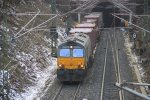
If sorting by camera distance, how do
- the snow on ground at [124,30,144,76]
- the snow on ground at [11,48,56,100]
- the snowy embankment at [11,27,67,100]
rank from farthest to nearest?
1. the snow on ground at [124,30,144,76]
2. the snowy embankment at [11,27,67,100]
3. the snow on ground at [11,48,56,100]

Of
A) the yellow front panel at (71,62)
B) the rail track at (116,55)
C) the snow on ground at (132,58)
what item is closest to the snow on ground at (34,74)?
the yellow front panel at (71,62)

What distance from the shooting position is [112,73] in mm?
31344

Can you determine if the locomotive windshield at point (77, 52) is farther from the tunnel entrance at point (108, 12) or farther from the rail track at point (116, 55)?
the tunnel entrance at point (108, 12)

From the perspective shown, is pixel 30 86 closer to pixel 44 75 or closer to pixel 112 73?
pixel 44 75

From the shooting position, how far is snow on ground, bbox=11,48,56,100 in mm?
24819

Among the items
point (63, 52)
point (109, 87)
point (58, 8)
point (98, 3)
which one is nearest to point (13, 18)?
point (63, 52)

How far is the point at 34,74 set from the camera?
29.7 meters

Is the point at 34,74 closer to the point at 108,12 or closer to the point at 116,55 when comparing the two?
the point at 116,55

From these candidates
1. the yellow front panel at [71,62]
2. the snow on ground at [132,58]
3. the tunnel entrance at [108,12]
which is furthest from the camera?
the tunnel entrance at [108,12]

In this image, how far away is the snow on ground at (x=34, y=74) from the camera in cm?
2482

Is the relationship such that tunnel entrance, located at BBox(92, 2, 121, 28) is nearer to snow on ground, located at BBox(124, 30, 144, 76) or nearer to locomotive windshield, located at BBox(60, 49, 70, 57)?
snow on ground, located at BBox(124, 30, 144, 76)

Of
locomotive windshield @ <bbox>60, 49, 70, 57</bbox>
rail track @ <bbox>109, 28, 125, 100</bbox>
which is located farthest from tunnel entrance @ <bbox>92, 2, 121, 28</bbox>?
locomotive windshield @ <bbox>60, 49, 70, 57</bbox>

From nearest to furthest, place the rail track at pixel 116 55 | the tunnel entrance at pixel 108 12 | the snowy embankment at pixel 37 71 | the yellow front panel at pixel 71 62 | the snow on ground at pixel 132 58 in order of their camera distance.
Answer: the rail track at pixel 116 55, the snowy embankment at pixel 37 71, the yellow front panel at pixel 71 62, the snow on ground at pixel 132 58, the tunnel entrance at pixel 108 12

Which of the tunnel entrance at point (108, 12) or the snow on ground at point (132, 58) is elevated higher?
the tunnel entrance at point (108, 12)
